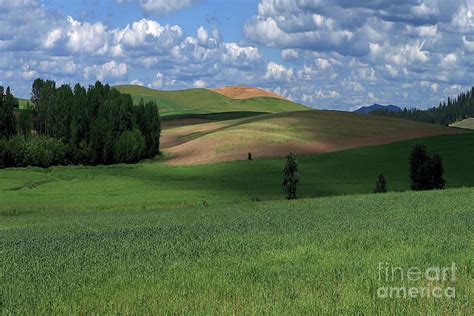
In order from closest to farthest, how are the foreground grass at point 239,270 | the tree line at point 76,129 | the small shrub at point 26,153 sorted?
the foreground grass at point 239,270, the small shrub at point 26,153, the tree line at point 76,129

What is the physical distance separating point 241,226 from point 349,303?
46.7 feet

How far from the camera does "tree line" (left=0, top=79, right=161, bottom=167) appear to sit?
109750 millimetres

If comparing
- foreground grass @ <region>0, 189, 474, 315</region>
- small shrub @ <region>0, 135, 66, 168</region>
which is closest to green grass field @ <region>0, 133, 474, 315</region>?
foreground grass @ <region>0, 189, 474, 315</region>

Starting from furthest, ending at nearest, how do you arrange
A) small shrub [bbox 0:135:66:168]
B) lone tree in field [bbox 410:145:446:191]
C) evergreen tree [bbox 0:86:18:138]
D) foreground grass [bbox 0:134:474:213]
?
evergreen tree [bbox 0:86:18:138], small shrub [bbox 0:135:66:168], lone tree in field [bbox 410:145:446:191], foreground grass [bbox 0:134:474:213]

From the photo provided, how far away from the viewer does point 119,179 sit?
7850 cm

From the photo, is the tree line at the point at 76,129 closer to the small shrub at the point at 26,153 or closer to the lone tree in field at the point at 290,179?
the small shrub at the point at 26,153

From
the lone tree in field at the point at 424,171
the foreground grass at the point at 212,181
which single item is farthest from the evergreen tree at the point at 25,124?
the lone tree in field at the point at 424,171

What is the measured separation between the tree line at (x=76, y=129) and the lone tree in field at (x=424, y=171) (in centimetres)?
6911

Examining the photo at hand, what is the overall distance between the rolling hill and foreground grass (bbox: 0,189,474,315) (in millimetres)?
85031

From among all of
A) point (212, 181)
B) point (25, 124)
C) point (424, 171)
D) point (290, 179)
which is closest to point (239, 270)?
point (290, 179)

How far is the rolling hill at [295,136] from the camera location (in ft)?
360

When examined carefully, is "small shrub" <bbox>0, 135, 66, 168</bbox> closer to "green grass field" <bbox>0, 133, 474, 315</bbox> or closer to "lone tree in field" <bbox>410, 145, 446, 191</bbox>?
"lone tree in field" <bbox>410, 145, 446, 191</bbox>

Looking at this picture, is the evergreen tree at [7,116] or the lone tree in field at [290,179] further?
the evergreen tree at [7,116]

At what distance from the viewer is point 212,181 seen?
7519 centimetres
